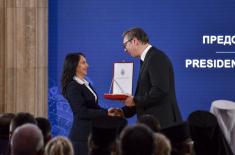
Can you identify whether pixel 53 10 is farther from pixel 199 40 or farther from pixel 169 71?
pixel 169 71

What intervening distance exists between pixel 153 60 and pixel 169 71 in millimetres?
209

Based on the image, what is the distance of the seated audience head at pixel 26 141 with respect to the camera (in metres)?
4.38

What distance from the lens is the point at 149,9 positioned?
31.3ft

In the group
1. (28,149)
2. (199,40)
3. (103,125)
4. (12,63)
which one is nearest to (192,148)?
(103,125)

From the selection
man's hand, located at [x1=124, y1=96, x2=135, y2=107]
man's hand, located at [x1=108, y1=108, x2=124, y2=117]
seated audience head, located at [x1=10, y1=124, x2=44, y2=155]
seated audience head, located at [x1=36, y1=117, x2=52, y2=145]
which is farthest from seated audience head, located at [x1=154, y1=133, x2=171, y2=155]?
man's hand, located at [x1=108, y1=108, x2=124, y2=117]

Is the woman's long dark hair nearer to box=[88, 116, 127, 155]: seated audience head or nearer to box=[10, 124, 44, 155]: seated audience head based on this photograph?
box=[88, 116, 127, 155]: seated audience head

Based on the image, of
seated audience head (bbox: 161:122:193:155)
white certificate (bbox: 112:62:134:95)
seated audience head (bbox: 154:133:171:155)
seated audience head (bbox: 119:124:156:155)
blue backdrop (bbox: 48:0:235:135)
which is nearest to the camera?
seated audience head (bbox: 119:124:156:155)

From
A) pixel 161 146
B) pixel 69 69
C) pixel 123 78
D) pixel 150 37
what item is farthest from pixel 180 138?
pixel 150 37

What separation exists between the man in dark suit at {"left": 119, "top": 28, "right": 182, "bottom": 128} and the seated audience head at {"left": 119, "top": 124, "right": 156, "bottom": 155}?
252 centimetres

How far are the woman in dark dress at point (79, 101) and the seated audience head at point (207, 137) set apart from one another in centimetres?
122

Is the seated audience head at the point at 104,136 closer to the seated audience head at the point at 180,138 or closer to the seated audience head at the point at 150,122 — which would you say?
the seated audience head at the point at 150,122

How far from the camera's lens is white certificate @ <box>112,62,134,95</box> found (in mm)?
7930

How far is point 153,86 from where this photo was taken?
684cm

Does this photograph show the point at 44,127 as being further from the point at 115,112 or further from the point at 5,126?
the point at 115,112
